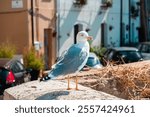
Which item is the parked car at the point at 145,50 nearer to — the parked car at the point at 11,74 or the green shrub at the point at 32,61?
the green shrub at the point at 32,61

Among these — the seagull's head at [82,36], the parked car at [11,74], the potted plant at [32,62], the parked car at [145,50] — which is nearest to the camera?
the seagull's head at [82,36]

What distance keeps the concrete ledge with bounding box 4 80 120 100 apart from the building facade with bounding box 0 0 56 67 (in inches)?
736

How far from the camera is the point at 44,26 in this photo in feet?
87.5

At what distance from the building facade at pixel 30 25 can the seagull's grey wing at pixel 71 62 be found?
1885 cm

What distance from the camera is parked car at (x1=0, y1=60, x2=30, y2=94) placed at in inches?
532

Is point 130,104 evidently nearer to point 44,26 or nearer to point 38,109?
point 38,109

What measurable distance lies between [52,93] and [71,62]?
674mm

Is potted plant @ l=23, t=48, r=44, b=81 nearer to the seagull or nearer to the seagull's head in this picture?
the seagull's head

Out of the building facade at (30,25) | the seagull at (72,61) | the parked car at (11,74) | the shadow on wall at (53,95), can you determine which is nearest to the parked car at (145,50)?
the building facade at (30,25)

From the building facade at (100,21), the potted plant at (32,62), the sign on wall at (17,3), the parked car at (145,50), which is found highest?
the sign on wall at (17,3)

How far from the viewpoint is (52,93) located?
551 centimetres

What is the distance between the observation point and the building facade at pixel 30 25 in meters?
25.6

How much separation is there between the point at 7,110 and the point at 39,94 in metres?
1.13

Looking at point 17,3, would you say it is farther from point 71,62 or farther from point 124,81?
point 124,81
